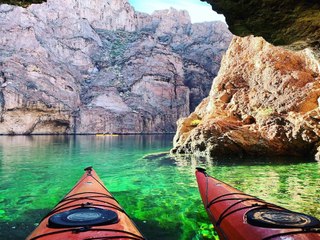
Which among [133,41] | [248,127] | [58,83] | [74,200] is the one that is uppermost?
[133,41]

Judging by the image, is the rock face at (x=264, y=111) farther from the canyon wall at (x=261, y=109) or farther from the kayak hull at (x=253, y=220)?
the kayak hull at (x=253, y=220)

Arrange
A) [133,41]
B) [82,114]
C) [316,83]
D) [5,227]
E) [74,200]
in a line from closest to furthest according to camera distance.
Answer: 1. [74,200]
2. [5,227]
3. [316,83]
4. [82,114]
5. [133,41]

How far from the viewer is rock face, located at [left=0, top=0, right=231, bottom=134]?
6278 centimetres

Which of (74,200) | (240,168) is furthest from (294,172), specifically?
(74,200)

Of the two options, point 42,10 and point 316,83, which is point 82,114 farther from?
point 316,83

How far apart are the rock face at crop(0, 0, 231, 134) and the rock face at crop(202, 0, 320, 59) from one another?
203ft

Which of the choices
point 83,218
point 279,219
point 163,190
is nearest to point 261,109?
point 163,190

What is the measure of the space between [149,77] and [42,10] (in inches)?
1544

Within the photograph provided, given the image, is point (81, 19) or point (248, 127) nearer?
point (248, 127)

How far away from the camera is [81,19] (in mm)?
88000

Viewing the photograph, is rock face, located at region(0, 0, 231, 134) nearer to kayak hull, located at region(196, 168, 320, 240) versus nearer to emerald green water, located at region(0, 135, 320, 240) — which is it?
emerald green water, located at region(0, 135, 320, 240)

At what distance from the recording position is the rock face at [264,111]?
50.4 feet

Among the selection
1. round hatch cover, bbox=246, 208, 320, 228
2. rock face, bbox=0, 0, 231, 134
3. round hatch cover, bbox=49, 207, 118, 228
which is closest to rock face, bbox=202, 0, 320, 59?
round hatch cover, bbox=246, 208, 320, 228

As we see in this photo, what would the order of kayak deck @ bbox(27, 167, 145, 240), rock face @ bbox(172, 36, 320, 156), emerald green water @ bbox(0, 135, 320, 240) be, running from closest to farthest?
kayak deck @ bbox(27, 167, 145, 240), emerald green water @ bbox(0, 135, 320, 240), rock face @ bbox(172, 36, 320, 156)
